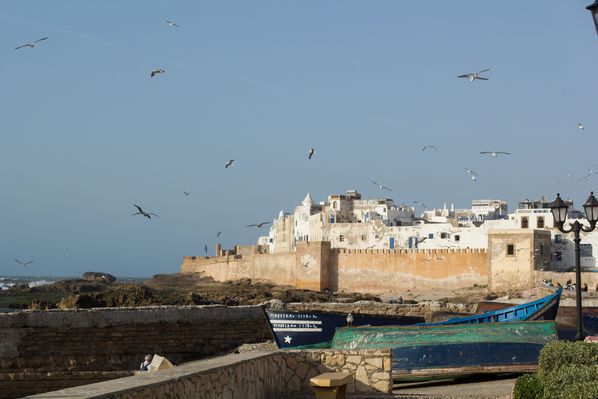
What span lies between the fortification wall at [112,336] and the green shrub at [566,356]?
9107 millimetres

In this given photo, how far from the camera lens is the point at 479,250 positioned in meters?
45.8

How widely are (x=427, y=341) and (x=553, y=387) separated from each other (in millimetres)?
5102

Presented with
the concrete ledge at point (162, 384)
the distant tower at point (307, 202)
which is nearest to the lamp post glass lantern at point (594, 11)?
the concrete ledge at point (162, 384)

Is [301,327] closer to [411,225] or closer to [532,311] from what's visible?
[532,311]

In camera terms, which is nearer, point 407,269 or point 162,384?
point 162,384

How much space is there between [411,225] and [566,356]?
49.2 m

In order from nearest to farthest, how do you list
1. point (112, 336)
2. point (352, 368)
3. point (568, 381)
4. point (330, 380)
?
point (568, 381) < point (330, 380) < point (352, 368) < point (112, 336)

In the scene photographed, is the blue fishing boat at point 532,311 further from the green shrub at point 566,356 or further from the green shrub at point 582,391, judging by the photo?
the green shrub at point 582,391

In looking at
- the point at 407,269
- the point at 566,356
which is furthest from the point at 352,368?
the point at 407,269

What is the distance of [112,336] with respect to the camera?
17797mm

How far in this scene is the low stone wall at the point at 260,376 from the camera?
6.61 metres

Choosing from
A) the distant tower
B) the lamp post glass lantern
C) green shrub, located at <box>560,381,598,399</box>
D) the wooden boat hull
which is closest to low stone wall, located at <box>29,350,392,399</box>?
green shrub, located at <box>560,381,598,399</box>

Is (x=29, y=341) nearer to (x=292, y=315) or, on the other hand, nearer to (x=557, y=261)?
(x=292, y=315)

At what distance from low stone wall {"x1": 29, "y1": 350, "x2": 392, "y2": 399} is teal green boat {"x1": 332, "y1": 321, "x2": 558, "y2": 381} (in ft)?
10.4
